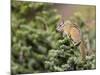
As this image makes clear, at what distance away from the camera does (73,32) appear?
85.4 inches

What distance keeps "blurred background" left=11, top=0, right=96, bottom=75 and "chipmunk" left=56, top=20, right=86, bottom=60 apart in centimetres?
5

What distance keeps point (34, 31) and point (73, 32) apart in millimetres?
434

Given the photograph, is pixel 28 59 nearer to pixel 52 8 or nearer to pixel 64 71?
pixel 64 71

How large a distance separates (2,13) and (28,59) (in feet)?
1.71

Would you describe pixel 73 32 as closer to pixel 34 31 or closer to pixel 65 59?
pixel 65 59

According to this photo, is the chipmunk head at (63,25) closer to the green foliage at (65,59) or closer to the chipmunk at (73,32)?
the chipmunk at (73,32)

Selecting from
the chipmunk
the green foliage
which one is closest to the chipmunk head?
the chipmunk

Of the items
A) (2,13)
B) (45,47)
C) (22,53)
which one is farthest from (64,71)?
(2,13)

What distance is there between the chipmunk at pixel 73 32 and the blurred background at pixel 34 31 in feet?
0.16

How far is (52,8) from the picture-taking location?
2.10 meters

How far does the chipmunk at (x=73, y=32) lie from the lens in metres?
2.13

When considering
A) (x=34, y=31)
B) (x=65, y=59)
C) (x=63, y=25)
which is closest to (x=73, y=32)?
(x=63, y=25)

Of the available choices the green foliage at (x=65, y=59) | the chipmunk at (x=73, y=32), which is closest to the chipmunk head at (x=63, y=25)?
the chipmunk at (x=73, y=32)

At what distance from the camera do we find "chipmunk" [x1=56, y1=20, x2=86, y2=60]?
2.13 metres
